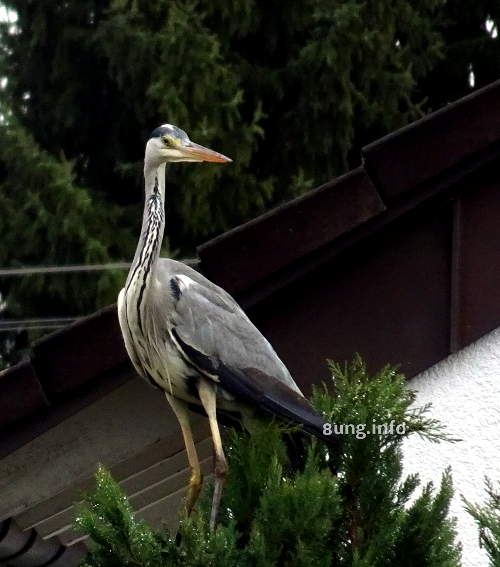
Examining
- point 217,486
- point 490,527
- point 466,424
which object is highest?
point 217,486

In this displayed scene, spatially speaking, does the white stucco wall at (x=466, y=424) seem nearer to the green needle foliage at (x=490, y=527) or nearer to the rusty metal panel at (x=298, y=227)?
the rusty metal panel at (x=298, y=227)

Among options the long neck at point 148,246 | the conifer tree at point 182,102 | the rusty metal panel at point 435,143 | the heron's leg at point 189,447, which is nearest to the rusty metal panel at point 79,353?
the long neck at point 148,246

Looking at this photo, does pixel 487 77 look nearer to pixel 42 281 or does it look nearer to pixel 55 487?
pixel 42 281

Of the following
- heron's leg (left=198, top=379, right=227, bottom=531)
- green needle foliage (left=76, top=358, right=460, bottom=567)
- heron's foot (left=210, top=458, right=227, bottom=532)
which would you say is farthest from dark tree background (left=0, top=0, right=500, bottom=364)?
green needle foliage (left=76, top=358, right=460, bottom=567)

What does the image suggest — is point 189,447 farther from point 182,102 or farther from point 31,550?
point 182,102

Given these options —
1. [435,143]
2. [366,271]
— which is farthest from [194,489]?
[435,143]

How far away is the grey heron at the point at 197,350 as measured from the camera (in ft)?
14.6

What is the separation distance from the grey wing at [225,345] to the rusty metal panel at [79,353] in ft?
0.64

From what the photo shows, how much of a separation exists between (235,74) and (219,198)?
3.18 feet

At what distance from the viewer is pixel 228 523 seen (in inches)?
141

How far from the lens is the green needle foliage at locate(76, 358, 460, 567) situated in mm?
3400

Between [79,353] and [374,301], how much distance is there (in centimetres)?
93

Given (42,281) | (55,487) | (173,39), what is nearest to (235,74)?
(173,39)

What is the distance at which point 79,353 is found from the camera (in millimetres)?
4586
